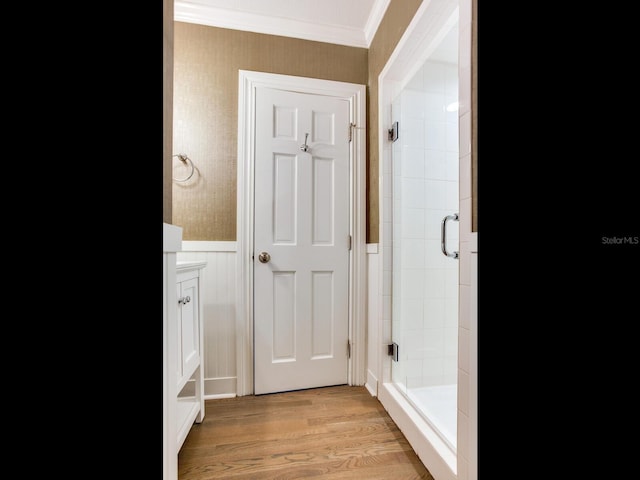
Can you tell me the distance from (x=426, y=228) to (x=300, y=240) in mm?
762

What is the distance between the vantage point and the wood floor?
1.05 metres

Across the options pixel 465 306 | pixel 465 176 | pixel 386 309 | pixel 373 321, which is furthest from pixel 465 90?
pixel 373 321

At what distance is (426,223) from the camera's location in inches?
66.9

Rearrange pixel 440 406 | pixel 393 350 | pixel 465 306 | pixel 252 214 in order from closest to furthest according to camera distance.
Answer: pixel 465 306 → pixel 440 406 → pixel 393 350 → pixel 252 214

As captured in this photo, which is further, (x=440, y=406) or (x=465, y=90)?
(x=440, y=406)

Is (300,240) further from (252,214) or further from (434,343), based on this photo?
(434,343)

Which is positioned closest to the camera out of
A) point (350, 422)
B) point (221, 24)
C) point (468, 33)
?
point (468, 33)

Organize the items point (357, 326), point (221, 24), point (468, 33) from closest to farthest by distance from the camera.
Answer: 1. point (468, 33)
2. point (221, 24)
3. point (357, 326)

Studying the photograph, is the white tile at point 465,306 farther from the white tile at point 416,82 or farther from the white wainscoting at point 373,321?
the white tile at point 416,82

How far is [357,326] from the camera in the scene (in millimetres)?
1740
